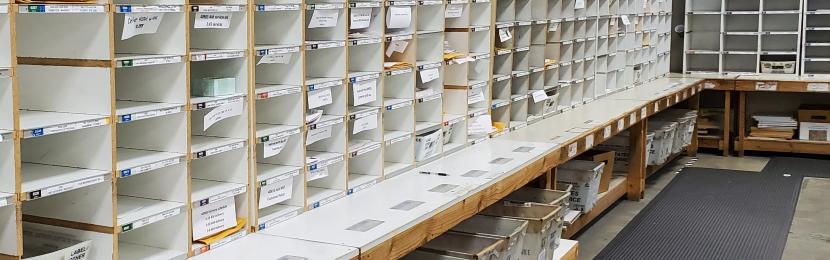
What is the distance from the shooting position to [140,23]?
8.76ft

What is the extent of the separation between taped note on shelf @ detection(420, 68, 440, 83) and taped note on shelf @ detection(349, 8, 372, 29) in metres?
0.56

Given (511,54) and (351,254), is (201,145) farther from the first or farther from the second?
(511,54)

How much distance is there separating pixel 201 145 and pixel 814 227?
15.5 ft

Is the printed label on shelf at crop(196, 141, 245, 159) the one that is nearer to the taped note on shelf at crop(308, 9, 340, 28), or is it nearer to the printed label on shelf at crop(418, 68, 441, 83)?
the taped note on shelf at crop(308, 9, 340, 28)

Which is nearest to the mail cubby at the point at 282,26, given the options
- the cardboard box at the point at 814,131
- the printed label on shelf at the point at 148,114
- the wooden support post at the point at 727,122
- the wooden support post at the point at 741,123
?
the printed label on shelf at the point at 148,114

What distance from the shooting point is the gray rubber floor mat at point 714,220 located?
18.8ft

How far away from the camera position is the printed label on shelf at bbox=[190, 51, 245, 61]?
2877 mm

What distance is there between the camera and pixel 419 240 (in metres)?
3.45

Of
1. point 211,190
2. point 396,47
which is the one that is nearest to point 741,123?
point 396,47

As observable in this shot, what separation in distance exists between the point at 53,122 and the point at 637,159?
5335mm

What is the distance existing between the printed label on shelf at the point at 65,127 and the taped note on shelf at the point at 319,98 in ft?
3.34

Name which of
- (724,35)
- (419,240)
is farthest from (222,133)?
(724,35)

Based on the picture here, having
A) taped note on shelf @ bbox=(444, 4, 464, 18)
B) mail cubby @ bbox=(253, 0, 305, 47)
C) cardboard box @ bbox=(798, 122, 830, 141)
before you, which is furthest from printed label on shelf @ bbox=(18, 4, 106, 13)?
cardboard box @ bbox=(798, 122, 830, 141)

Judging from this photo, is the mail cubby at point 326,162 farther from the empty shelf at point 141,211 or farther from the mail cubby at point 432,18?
the mail cubby at point 432,18
